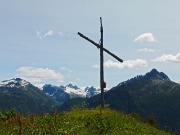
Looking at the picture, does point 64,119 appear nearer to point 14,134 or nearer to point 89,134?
point 89,134

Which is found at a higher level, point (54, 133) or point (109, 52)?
point (109, 52)

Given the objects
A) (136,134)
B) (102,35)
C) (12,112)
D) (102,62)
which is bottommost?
(136,134)

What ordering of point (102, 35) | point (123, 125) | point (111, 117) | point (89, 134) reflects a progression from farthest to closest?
point (102, 35), point (111, 117), point (123, 125), point (89, 134)

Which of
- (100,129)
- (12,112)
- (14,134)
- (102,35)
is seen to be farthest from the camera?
(102,35)

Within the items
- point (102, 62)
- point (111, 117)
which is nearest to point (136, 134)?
→ point (111, 117)

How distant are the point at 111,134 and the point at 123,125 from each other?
464 cm

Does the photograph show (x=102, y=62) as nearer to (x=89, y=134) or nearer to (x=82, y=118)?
(x=82, y=118)

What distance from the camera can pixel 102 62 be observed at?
38.0m

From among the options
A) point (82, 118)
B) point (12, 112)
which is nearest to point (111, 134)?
point (82, 118)

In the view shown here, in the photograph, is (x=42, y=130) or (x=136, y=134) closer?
(x=42, y=130)

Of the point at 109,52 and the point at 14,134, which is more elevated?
the point at 109,52

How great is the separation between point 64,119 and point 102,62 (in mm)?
10219

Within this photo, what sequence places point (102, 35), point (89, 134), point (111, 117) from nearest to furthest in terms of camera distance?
point (89, 134) → point (111, 117) → point (102, 35)

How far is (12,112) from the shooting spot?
115 ft
